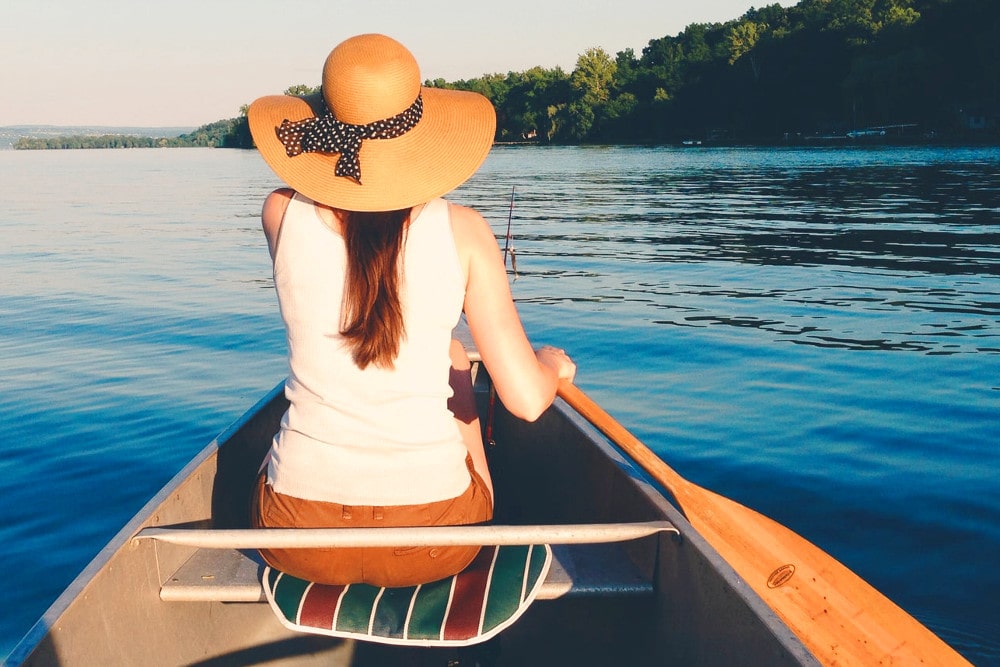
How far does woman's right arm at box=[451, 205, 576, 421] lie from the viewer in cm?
219

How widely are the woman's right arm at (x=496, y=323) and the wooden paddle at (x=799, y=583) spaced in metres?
0.57

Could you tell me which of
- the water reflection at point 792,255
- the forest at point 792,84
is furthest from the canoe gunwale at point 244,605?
the forest at point 792,84

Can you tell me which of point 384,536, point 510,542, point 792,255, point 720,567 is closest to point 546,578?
point 510,542

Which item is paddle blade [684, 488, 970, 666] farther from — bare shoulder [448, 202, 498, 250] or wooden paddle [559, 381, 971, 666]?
bare shoulder [448, 202, 498, 250]

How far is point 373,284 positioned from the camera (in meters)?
2.16

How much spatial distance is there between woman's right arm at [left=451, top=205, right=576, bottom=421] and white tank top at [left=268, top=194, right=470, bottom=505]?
0.04 metres

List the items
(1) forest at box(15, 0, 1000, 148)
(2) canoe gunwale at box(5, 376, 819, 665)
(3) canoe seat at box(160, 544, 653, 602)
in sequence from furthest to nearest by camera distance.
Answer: (1) forest at box(15, 0, 1000, 148) → (3) canoe seat at box(160, 544, 653, 602) → (2) canoe gunwale at box(5, 376, 819, 665)

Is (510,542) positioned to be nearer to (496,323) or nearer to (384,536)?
(384,536)

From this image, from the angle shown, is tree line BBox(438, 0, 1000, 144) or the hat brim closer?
the hat brim

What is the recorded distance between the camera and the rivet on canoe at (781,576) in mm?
3093

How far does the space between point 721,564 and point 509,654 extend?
44.5 inches

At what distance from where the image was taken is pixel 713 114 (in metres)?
90.4

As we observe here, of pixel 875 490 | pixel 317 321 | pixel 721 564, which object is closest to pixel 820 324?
pixel 875 490

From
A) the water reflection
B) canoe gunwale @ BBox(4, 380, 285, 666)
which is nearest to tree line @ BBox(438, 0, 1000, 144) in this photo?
the water reflection
